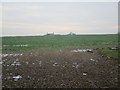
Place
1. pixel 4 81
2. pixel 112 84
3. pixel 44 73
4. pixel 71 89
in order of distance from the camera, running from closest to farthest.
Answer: pixel 71 89 < pixel 112 84 < pixel 4 81 < pixel 44 73

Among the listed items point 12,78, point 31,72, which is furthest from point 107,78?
point 12,78

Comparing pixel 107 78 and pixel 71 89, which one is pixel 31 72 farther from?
pixel 107 78

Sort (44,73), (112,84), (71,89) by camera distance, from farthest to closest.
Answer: (44,73)
(112,84)
(71,89)

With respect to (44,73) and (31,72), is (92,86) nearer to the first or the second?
(44,73)

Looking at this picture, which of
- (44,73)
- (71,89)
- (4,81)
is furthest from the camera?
(44,73)

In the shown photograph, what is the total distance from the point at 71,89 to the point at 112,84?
2.25 metres

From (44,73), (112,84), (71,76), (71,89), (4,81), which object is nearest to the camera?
(71,89)

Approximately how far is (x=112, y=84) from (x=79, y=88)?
6.00ft

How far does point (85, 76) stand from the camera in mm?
8445

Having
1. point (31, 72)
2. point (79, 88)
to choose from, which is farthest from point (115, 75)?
point (31, 72)

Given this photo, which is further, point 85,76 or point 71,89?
point 85,76

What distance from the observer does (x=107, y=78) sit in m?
8.02

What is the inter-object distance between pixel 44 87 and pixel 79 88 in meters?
1.77

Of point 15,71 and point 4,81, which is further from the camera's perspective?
point 15,71
